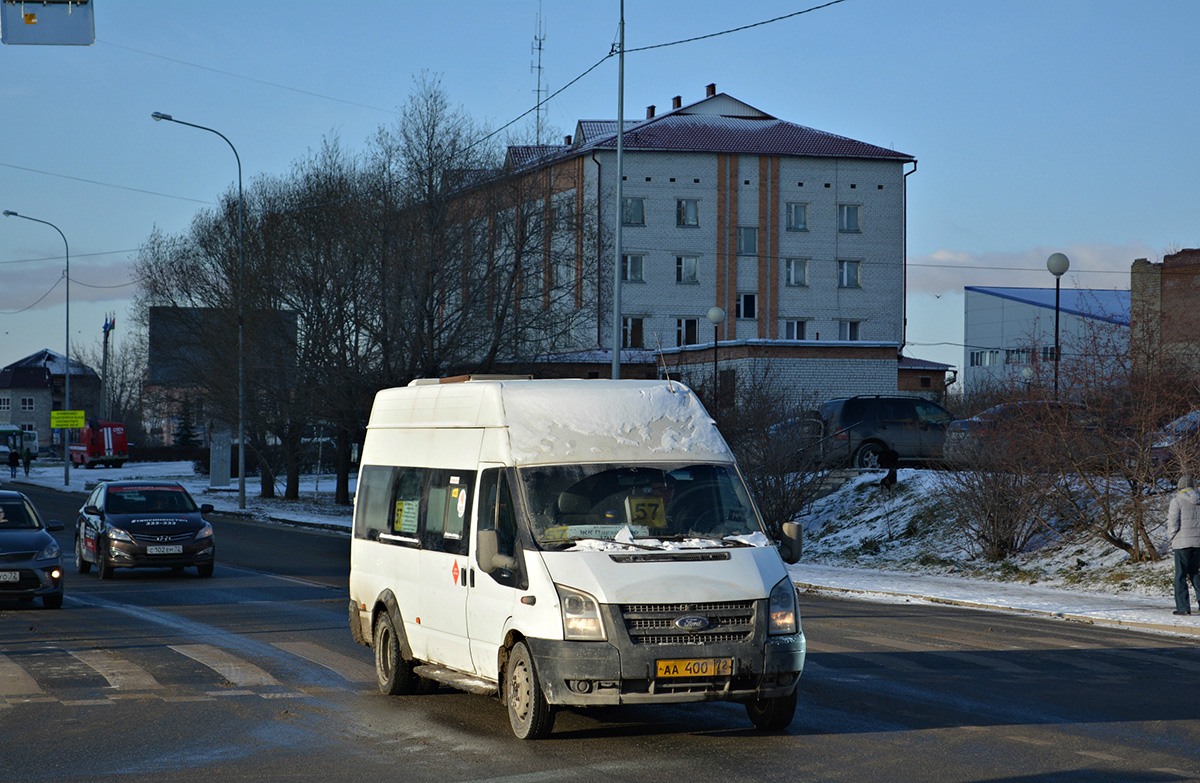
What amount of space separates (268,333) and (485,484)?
32.2 meters

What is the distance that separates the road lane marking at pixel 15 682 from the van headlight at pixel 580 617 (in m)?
4.99

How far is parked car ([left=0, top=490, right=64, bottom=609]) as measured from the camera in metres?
16.1

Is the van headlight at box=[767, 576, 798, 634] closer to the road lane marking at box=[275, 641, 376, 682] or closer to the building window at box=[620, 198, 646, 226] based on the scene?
the road lane marking at box=[275, 641, 376, 682]

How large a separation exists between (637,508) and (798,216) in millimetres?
61329

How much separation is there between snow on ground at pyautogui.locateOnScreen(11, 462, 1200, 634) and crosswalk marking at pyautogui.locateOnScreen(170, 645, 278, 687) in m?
10.1

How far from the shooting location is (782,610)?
8109 millimetres

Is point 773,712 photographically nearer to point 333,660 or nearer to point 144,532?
point 333,660

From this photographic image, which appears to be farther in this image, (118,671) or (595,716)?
(118,671)

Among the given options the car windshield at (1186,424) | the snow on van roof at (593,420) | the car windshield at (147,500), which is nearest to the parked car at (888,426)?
the car windshield at (1186,424)

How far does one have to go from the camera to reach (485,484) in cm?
891

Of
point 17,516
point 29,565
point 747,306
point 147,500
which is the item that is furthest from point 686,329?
point 29,565

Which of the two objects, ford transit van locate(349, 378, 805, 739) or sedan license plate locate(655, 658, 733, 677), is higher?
ford transit van locate(349, 378, 805, 739)

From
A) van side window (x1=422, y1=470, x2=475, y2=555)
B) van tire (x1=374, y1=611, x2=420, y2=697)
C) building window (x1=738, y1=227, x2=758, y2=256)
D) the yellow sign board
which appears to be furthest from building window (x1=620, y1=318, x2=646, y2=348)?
van side window (x1=422, y1=470, x2=475, y2=555)

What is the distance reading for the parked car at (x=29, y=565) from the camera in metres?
16.1
